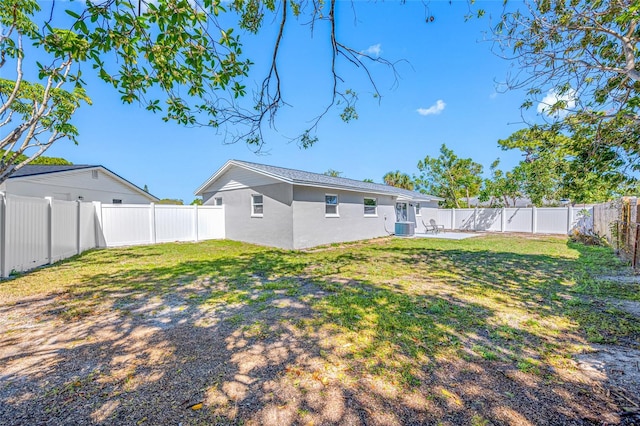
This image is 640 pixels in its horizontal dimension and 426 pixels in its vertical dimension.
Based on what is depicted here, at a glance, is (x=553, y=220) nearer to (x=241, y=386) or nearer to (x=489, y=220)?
(x=489, y=220)

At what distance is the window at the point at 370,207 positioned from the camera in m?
14.0

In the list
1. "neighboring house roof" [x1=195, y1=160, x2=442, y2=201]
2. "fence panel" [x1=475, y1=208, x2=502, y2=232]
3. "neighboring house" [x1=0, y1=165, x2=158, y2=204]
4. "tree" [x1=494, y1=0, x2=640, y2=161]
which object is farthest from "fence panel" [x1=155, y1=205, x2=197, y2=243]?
"fence panel" [x1=475, y1=208, x2=502, y2=232]

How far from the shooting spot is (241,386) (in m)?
2.26

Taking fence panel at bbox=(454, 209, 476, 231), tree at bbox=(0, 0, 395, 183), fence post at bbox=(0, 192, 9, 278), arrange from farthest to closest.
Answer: fence panel at bbox=(454, 209, 476, 231), fence post at bbox=(0, 192, 9, 278), tree at bbox=(0, 0, 395, 183)

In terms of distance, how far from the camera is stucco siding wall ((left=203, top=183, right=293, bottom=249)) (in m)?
10.5

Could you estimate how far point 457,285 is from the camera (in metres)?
5.33

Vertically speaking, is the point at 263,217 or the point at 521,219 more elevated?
the point at 263,217

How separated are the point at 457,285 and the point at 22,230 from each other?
9.27 metres

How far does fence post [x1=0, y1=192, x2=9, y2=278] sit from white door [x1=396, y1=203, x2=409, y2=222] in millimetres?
15624

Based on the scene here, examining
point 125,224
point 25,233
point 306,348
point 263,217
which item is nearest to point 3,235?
point 25,233

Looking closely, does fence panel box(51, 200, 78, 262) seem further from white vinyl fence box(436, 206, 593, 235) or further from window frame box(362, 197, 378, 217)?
white vinyl fence box(436, 206, 593, 235)

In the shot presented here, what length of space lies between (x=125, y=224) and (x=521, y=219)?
21714mm

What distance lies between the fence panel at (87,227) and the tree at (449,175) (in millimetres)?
23621

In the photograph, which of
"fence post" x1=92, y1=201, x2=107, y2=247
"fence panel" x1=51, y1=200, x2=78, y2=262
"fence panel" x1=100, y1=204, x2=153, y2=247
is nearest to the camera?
"fence panel" x1=51, y1=200, x2=78, y2=262
